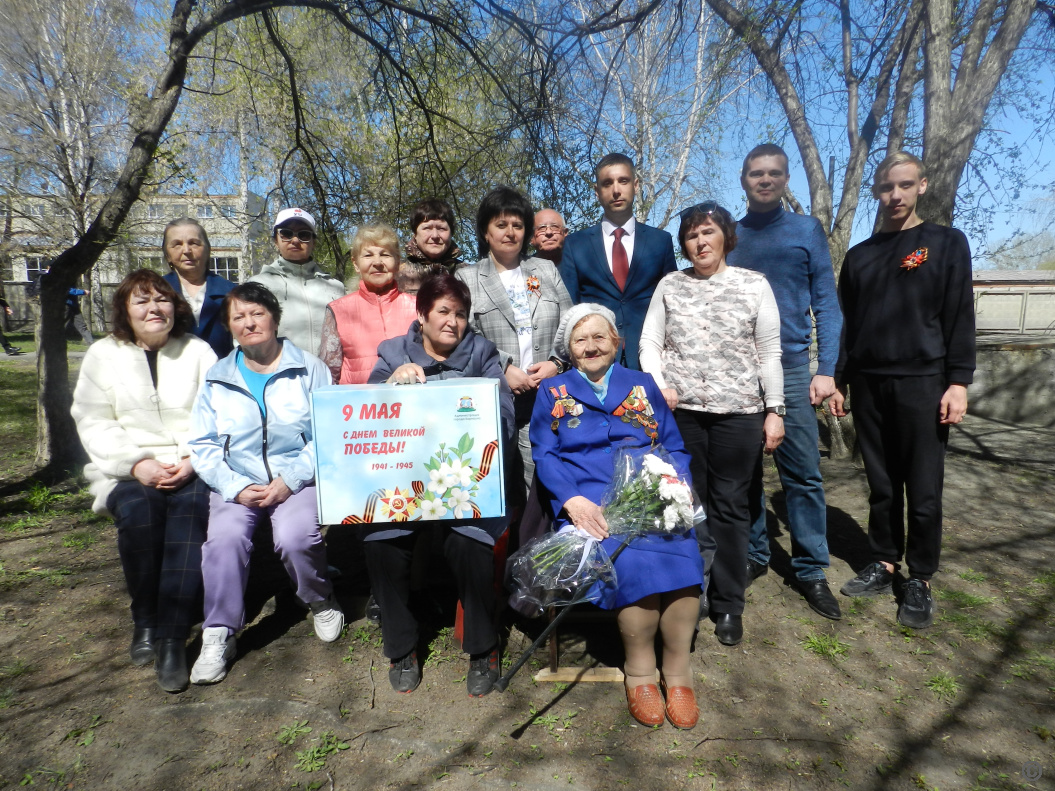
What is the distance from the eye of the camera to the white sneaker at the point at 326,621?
133 inches

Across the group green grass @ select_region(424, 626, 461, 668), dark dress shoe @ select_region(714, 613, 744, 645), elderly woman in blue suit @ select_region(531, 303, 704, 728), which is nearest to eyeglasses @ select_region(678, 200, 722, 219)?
elderly woman in blue suit @ select_region(531, 303, 704, 728)

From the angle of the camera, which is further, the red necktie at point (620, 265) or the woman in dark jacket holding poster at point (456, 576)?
the red necktie at point (620, 265)

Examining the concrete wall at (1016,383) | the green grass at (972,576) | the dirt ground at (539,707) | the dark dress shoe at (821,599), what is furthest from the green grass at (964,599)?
the concrete wall at (1016,383)

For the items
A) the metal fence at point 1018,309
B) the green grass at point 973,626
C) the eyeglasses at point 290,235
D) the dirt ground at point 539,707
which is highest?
the metal fence at point 1018,309

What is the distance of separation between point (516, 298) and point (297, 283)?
1459 mm

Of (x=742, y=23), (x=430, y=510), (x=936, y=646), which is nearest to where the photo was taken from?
(x=430, y=510)

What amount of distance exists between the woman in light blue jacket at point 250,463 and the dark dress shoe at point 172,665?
0.11m

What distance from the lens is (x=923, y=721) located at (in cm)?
265

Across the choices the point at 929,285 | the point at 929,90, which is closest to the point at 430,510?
the point at 929,285

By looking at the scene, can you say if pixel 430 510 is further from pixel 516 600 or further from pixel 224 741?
pixel 224 741

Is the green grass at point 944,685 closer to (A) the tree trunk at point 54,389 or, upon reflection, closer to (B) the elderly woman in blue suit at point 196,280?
(B) the elderly woman in blue suit at point 196,280

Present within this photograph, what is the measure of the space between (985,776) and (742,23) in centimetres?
649

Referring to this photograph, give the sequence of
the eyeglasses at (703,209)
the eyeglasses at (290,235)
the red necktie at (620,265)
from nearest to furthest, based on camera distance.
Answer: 1. the eyeglasses at (703,209)
2. the red necktie at (620,265)
3. the eyeglasses at (290,235)

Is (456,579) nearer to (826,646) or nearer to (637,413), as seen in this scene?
(637,413)
